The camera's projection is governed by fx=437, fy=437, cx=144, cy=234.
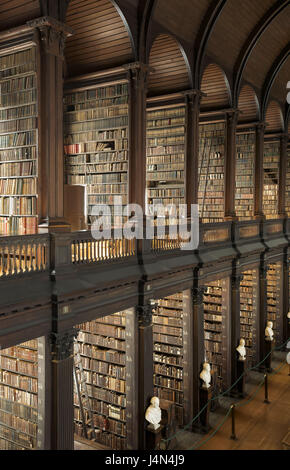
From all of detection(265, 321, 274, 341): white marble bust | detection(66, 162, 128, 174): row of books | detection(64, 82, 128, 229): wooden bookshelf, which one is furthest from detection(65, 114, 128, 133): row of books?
detection(265, 321, 274, 341): white marble bust

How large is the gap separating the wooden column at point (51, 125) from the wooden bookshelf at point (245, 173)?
7.23m

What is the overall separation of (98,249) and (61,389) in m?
1.88

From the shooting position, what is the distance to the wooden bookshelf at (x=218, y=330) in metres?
9.55

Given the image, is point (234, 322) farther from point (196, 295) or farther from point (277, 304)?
point (277, 304)

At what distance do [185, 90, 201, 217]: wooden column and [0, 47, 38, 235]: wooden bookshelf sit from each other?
139 inches

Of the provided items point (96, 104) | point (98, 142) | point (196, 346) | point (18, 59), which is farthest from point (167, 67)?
point (196, 346)

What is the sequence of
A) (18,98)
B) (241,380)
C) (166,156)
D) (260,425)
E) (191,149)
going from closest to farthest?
(18,98), (260,425), (191,149), (166,156), (241,380)

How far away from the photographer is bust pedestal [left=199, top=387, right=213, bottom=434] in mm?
8055

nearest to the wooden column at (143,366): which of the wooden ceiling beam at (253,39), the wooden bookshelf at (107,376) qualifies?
the wooden bookshelf at (107,376)

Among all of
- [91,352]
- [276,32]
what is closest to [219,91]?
[276,32]

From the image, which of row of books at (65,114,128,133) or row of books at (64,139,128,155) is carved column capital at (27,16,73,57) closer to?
row of books at (65,114,128,133)

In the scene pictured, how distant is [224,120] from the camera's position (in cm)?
1005

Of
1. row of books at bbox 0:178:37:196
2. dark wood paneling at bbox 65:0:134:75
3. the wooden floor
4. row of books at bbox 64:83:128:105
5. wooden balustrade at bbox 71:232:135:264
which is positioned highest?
dark wood paneling at bbox 65:0:134:75

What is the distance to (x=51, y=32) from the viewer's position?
5.16 metres
